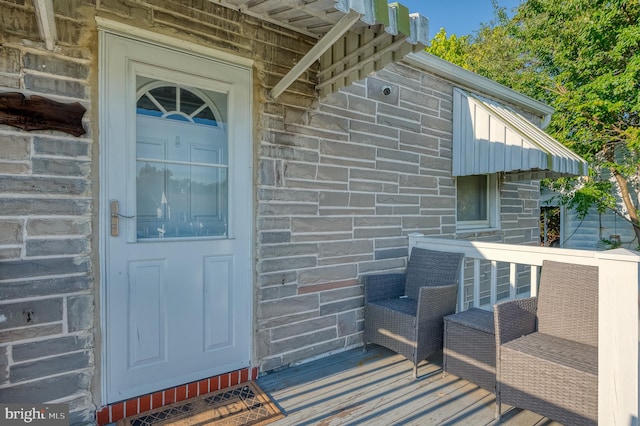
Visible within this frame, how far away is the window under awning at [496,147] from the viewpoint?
3.81 m

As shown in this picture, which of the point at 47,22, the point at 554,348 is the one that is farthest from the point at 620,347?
the point at 47,22

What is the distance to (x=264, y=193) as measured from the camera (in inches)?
112

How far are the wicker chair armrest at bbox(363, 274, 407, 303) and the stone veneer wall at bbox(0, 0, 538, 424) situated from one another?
0.11 meters

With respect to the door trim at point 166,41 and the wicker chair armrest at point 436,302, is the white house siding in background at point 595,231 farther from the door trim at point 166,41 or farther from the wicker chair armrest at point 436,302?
the door trim at point 166,41

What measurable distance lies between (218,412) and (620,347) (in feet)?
8.09

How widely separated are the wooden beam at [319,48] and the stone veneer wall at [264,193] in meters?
0.16

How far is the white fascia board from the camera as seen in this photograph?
4012 mm

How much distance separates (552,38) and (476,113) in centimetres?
480

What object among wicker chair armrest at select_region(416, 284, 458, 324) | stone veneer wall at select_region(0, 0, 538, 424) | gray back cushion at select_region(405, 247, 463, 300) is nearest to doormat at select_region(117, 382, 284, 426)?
stone veneer wall at select_region(0, 0, 538, 424)

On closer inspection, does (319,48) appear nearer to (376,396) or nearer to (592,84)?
(376,396)

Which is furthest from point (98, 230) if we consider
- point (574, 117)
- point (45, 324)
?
point (574, 117)

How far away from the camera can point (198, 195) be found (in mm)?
2664

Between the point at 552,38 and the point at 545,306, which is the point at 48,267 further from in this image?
Answer: the point at 552,38

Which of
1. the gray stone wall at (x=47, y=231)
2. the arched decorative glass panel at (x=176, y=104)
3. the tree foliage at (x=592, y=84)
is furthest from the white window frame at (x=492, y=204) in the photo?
the gray stone wall at (x=47, y=231)
